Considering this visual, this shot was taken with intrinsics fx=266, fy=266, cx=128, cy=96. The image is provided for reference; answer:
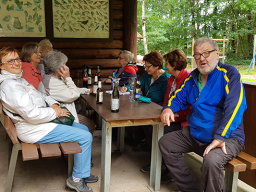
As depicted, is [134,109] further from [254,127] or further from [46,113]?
[254,127]

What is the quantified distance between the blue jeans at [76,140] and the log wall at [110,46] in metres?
3.37

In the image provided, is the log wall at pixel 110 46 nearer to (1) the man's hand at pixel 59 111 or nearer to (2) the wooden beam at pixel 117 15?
(2) the wooden beam at pixel 117 15

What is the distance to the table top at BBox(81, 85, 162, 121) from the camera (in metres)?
2.32

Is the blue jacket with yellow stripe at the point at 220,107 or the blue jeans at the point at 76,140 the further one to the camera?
the blue jeans at the point at 76,140

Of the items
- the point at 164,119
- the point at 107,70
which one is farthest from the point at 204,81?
the point at 107,70

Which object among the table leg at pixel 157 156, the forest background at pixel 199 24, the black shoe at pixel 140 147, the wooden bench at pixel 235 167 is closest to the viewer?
the wooden bench at pixel 235 167

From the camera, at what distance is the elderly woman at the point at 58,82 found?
9.21ft

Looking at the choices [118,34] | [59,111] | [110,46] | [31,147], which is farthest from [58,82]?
[118,34]

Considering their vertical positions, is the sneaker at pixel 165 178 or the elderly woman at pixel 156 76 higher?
the elderly woman at pixel 156 76

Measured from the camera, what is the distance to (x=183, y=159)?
2484mm

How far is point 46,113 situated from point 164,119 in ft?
3.41

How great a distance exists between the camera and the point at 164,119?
236 centimetres

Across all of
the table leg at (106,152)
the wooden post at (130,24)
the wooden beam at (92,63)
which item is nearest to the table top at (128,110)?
the table leg at (106,152)

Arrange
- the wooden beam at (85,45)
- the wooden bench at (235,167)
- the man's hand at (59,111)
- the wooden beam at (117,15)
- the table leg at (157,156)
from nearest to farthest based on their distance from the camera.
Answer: the wooden bench at (235,167)
the man's hand at (59,111)
the table leg at (157,156)
the wooden beam at (85,45)
the wooden beam at (117,15)
